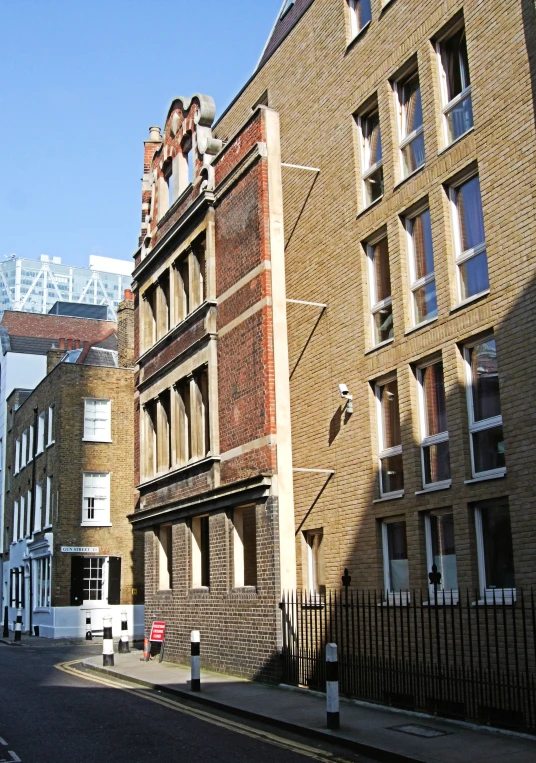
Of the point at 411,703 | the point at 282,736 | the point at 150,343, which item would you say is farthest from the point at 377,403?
the point at 150,343

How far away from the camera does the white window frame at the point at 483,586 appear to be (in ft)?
38.1

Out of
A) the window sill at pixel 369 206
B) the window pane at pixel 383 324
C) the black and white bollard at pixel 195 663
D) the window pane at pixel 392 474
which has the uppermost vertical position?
the window sill at pixel 369 206

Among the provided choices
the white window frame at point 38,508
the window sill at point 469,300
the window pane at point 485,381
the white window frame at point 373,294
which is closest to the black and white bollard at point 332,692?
the window pane at point 485,381

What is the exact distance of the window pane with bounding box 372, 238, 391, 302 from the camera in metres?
15.4

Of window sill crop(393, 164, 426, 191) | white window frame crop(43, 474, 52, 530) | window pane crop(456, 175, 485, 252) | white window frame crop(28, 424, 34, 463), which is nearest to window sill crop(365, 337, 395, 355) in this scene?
window pane crop(456, 175, 485, 252)

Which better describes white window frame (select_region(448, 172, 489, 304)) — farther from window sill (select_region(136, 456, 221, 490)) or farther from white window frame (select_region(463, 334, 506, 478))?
window sill (select_region(136, 456, 221, 490))

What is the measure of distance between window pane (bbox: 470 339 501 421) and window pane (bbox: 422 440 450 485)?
0.89 meters

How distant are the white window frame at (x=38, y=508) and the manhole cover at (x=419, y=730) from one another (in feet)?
97.2

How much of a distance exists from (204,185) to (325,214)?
4.49 metres

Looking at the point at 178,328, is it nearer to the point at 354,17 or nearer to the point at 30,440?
the point at 354,17

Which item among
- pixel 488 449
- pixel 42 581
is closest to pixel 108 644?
pixel 488 449

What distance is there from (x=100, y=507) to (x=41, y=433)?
5788 mm

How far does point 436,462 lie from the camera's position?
13.5 meters

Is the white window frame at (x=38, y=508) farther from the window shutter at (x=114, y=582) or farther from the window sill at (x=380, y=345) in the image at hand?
the window sill at (x=380, y=345)
